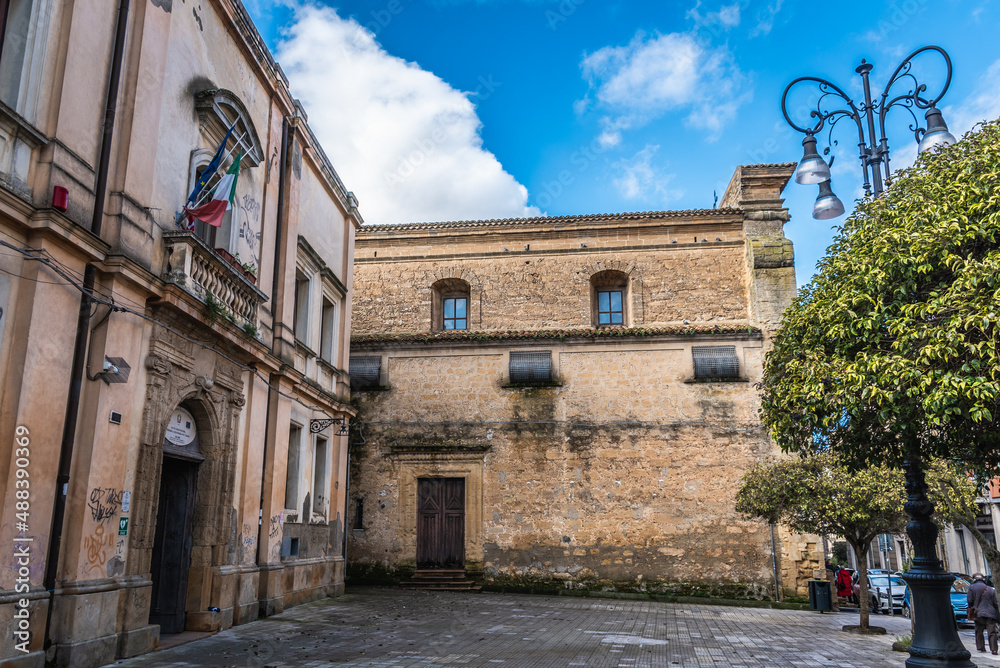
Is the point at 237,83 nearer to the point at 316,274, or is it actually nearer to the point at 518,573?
the point at 316,274

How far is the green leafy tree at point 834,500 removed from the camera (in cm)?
1297

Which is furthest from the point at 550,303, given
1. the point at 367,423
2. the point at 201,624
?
the point at 201,624

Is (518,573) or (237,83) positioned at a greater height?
(237,83)

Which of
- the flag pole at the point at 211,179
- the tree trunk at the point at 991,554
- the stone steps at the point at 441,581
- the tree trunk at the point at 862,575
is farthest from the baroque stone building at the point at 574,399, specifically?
the flag pole at the point at 211,179

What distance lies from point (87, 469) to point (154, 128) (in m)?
4.13

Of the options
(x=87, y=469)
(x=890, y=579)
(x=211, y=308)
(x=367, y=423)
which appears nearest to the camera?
(x=87, y=469)

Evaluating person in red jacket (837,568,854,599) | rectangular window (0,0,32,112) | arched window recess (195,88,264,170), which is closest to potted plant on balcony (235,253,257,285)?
arched window recess (195,88,264,170)

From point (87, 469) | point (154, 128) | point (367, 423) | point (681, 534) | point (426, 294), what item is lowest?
point (681, 534)

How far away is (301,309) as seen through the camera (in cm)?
1472

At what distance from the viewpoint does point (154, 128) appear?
28.8 feet

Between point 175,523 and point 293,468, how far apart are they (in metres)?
3.94

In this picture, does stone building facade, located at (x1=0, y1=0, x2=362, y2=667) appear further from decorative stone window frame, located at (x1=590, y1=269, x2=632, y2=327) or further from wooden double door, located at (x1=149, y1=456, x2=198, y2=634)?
decorative stone window frame, located at (x1=590, y1=269, x2=632, y2=327)

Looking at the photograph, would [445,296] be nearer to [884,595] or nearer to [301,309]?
[301,309]

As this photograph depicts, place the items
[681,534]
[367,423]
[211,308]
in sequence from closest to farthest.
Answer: [211,308] → [681,534] → [367,423]
